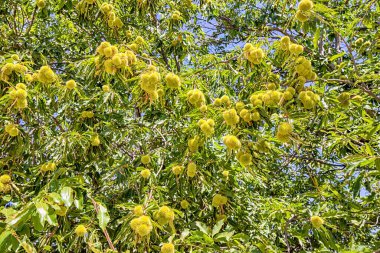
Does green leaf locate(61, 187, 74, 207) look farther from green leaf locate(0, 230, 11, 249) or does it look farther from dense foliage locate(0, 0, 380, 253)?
green leaf locate(0, 230, 11, 249)

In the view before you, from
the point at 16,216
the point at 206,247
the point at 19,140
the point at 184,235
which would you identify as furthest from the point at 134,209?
the point at 19,140

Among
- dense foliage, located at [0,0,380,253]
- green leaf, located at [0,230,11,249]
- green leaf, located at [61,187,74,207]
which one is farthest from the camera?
dense foliage, located at [0,0,380,253]

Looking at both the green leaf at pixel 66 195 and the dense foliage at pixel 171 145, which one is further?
the dense foliage at pixel 171 145

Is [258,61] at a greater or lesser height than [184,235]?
greater

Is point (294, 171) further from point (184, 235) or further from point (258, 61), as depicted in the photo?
point (184, 235)

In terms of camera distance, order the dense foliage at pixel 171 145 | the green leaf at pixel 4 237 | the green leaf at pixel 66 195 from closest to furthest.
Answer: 1. the green leaf at pixel 4 237
2. the green leaf at pixel 66 195
3. the dense foliage at pixel 171 145

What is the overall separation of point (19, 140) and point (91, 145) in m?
0.38

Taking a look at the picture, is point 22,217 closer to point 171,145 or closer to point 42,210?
point 42,210

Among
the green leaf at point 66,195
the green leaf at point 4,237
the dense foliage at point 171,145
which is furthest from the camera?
the dense foliage at point 171,145

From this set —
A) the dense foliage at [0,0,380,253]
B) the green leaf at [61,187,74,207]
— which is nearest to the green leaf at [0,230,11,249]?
the dense foliage at [0,0,380,253]

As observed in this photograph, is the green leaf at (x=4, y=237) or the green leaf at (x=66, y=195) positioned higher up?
the green leaf at (x=4, y=237)

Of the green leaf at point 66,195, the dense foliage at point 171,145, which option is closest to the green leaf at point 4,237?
the dense foliage at point 171,145

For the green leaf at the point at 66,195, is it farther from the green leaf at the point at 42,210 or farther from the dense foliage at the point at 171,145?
the green leaf at the point at 42,210

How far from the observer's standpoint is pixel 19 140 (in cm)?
203
